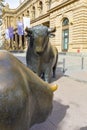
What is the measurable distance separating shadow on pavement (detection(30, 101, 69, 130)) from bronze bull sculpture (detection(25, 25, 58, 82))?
177 cm

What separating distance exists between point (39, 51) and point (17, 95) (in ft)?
14.8

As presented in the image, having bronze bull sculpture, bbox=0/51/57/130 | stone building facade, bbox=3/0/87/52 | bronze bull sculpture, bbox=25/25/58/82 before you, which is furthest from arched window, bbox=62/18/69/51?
bronze bull sculpture, bbox=0/51/57/130

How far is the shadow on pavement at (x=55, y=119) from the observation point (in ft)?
12.5

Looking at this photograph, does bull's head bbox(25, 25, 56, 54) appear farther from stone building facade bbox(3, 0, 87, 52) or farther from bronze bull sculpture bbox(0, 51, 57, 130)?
stone building facade bbox(3, 0, 87, 52)

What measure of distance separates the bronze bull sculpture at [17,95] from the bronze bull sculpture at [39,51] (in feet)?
12.5

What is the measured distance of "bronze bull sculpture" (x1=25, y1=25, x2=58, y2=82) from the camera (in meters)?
6.07

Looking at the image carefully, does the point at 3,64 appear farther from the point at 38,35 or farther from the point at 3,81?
the point at 38,35

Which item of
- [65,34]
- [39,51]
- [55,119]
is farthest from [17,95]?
[65,34]

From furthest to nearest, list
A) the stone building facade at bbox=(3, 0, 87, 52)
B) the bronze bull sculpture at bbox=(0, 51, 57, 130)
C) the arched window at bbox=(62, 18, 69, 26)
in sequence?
the arched window at bbox=(62, 18, 69, 26)
the stone building facade at bbox=(3, 0, 87, 52)
the bronze bull sculpture at bbox=(0, 51, 57, 130)

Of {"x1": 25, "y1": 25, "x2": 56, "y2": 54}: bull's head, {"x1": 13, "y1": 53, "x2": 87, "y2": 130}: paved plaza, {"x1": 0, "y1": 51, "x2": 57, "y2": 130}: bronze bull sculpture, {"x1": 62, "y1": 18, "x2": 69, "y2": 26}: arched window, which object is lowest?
{"x1": 13, "y1": 53, "x2": 87, "y2": 130}: paved plaza

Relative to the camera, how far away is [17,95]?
5.89ft

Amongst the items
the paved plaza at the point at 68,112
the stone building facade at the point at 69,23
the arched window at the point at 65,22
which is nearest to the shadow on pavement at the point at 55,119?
the paved plaza at the point at 68,112

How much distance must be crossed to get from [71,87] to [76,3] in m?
20.7

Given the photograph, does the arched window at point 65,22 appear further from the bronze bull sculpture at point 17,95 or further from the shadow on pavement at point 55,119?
the bronze bull sculpture at point 17,95
